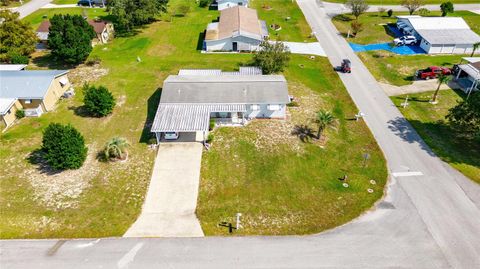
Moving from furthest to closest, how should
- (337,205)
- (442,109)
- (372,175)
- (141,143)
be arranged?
(442,109) → (141,143) → (372,175) → (337,205)

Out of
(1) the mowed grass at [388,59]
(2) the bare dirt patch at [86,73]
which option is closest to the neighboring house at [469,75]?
(1) the mowed grass at [388,59]

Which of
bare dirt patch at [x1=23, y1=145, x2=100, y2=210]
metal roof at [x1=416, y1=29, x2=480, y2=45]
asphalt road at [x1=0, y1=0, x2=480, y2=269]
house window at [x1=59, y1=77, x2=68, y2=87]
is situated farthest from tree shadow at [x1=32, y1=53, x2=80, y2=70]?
metal roof at [x1=416, y1=29, x2=480, y2=45]

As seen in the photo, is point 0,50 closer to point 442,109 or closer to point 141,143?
point 141,143

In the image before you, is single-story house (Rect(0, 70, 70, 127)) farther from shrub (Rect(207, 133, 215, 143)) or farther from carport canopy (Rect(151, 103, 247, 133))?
shrub (Rect(207, 133, 215, 143))

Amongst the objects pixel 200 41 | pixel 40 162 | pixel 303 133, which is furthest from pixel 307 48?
pixel 40 162

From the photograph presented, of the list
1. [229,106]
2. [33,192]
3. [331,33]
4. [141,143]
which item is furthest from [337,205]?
[331,33]

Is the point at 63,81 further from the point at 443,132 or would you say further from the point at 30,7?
the point at 443,132
